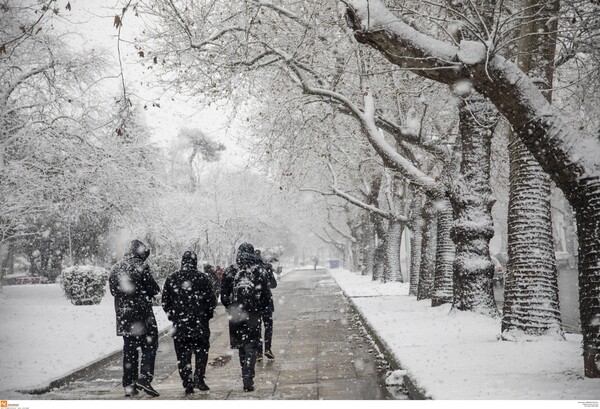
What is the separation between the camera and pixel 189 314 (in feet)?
21.6

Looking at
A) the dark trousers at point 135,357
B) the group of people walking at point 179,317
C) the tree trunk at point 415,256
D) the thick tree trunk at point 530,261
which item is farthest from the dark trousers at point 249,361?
the tree trunk at point 415,256

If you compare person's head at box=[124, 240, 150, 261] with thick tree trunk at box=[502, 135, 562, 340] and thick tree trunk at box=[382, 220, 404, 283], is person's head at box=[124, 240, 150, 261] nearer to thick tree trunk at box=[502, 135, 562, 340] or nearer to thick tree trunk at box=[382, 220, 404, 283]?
thick tree trunk at box=[502, 135, 562, 340]

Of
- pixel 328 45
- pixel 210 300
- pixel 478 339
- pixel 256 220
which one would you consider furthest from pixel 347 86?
pixel 256 220

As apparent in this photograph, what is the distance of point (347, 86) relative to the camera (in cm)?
1396

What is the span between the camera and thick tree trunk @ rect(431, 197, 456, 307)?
43.9 feet

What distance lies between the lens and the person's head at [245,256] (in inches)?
275

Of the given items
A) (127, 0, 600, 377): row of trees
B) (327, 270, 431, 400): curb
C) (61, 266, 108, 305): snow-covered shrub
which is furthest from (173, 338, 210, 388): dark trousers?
(61, 266, 108, 305): snow-covered shrub

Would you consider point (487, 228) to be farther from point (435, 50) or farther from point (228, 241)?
point (228, 241)

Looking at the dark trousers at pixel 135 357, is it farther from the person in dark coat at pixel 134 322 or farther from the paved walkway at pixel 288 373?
the paved walkway at pixel 288 373

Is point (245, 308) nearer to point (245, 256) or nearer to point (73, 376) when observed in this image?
point (245, 256)

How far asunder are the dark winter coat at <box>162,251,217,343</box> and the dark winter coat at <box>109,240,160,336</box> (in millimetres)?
240

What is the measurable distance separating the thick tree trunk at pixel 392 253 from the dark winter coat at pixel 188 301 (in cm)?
1927

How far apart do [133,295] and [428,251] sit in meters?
11.0

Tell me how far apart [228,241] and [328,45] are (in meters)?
30.0
